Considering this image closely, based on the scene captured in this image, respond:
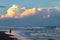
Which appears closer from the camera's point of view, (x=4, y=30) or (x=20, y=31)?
(x=4, y=30)

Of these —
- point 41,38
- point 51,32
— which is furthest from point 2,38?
point 51,32

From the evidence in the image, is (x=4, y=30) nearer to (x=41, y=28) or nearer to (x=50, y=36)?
(x=41, y=28)

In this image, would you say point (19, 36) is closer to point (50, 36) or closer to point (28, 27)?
point (28, 27)

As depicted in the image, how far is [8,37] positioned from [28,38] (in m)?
Result: 0.62

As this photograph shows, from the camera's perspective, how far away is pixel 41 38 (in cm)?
510

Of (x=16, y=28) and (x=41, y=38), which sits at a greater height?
(x=16, y=28)

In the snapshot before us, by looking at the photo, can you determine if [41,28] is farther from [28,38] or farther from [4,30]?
[4,30]

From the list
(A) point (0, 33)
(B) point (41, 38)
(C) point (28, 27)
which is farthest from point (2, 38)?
(B) point (41, 38)

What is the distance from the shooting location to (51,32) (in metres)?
5.14

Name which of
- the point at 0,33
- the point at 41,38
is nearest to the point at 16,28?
the point at 0,33

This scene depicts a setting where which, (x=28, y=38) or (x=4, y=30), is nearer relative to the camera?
(x=4, y=30)

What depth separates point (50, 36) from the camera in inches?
202

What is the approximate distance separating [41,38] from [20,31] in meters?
0.68

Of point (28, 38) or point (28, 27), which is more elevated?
point (28, 27)
